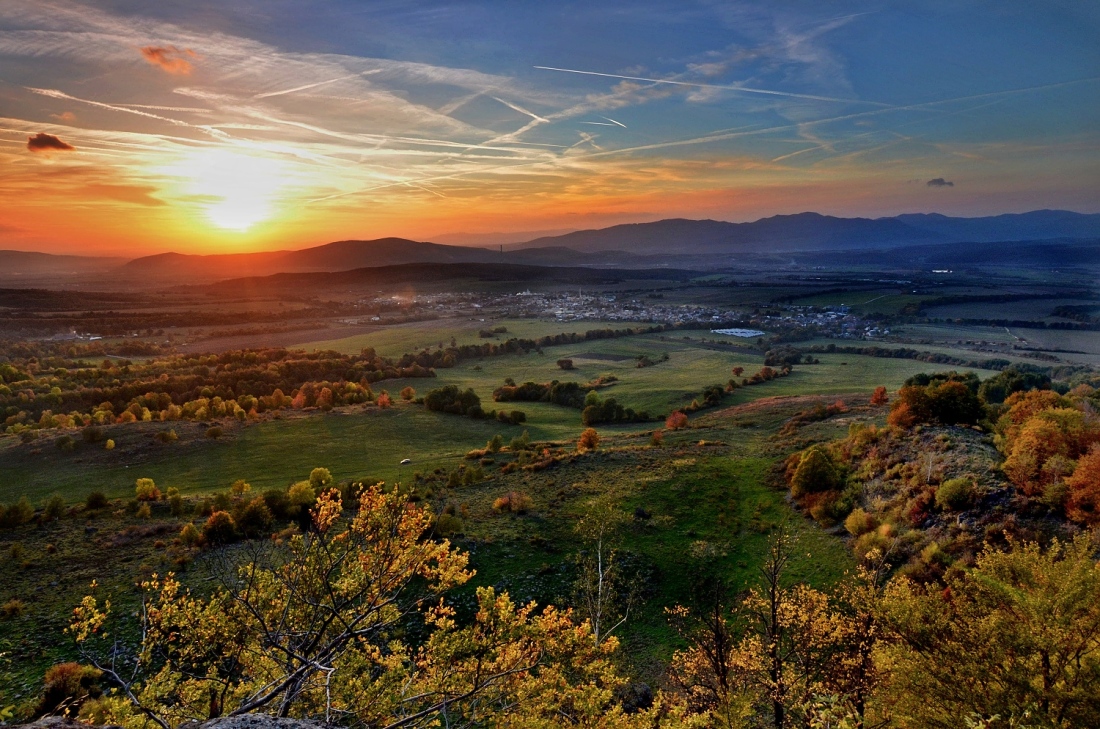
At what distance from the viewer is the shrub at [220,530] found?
4074 cm

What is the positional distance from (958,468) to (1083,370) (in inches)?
4663

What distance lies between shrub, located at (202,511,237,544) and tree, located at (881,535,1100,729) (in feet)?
147

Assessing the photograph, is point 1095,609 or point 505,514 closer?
point 1095,609

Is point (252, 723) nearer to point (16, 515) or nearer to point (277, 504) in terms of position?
point (277, 504)

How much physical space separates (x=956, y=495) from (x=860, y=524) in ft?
21.8

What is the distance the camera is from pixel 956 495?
119 ft

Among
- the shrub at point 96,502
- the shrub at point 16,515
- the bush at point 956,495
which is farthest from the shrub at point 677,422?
A: the shrub at point 16,515

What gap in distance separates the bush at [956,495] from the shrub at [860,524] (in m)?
4.73

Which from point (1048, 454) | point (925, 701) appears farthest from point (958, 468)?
point (925, 701)

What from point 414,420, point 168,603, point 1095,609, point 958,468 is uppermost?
point 168,603

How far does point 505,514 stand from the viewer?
47.3 meters

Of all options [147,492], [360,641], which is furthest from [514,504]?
[147,492]

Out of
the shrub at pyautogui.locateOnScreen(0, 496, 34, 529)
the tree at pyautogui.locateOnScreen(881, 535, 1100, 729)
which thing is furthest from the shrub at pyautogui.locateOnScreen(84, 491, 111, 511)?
the tree at pyautogui.locateOnScreen(881, 535, 1100, 729)

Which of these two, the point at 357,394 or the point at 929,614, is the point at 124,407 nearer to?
the point at 357,394
